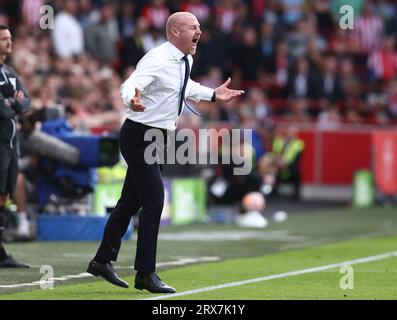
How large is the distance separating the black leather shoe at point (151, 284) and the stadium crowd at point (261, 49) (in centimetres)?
1319

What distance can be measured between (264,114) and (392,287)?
16450 mm

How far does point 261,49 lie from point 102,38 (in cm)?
441

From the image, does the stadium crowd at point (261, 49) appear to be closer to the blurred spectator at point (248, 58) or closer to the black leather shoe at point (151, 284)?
the blurred spectator at point (248, 58)

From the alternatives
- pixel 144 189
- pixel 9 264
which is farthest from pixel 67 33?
pixel 144 189

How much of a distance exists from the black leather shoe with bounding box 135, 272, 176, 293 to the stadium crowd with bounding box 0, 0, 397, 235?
13.2 metres

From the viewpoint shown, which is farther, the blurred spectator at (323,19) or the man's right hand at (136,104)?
the blurred spectator at (323,19)

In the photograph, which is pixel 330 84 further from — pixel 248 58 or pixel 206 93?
pixel 206 93

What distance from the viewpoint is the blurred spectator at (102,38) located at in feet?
84.3

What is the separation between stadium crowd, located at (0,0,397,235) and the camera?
83.6 ft

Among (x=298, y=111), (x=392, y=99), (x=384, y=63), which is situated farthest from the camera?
(x=384, y=63)

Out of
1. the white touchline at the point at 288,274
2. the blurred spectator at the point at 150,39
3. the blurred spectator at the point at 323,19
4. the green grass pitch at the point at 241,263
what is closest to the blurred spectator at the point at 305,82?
the blurred spectator at the point at 323,19

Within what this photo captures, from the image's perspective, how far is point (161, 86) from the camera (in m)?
10.2
